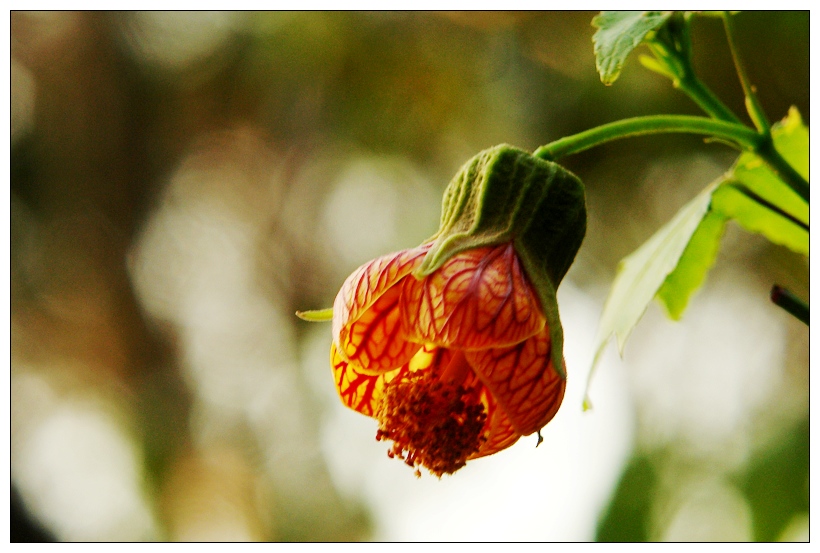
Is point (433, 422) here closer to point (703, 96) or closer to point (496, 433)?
point (496, 433)

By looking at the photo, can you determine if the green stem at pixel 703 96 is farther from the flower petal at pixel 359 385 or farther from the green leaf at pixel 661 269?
the flower petal at pixel 359 385

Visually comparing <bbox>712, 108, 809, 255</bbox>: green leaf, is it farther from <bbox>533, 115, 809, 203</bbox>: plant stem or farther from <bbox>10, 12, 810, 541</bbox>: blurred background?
<bbox>10, 12, 810, 541</bbox>: blurred background

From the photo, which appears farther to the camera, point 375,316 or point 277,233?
point 277,233

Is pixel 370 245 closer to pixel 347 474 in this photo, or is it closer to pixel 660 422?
pixel 347 474

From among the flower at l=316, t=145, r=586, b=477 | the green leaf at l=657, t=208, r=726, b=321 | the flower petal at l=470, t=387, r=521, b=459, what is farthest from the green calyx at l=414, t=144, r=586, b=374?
the green leaf at l=657, t=208, r=726, b=321

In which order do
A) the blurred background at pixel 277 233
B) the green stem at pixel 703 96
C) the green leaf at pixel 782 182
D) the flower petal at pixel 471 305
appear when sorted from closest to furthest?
the flower petal at pixel 471 305
the green stem at pixel 703 96
the green leaf at pixel 782 182
the blurred background at pixel 277 233

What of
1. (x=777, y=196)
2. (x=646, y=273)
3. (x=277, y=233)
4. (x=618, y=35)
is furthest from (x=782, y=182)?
(x=277, y=233)

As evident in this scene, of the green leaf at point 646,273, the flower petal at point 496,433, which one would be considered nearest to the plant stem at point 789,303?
the green leaf at point 646,273
